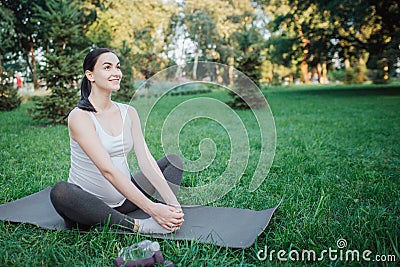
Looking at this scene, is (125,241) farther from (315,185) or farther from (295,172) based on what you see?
(295,172)

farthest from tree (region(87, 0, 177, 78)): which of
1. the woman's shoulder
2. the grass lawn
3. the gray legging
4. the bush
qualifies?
the gray legging

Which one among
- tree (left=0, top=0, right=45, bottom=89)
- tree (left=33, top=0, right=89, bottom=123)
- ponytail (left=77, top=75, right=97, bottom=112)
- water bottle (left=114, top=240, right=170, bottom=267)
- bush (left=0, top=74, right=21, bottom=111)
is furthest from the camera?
tree (left=0, top=0, right=45, bottom=89)

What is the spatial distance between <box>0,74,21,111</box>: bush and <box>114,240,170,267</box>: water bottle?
28.8 feet

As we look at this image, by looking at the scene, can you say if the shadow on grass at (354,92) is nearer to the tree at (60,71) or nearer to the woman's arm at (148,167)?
the tree at (60,71)

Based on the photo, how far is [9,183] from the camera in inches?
105

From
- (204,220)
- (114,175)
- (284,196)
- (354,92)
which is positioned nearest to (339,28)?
(354,92)

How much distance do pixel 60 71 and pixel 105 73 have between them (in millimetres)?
4561

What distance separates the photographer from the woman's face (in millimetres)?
1817

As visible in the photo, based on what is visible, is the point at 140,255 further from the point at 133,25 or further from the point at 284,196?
the point at 133,25

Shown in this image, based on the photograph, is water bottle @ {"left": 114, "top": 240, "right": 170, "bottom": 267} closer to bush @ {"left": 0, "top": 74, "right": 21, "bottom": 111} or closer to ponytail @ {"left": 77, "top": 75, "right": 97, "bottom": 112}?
ponytail @ {"left": 77, "top": 75, "right": 97, "bottom": 112}

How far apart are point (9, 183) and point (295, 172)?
2.37 metres

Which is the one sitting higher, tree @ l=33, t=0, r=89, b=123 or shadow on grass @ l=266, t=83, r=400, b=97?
tree @ l=33, t=0, r=89, b=123

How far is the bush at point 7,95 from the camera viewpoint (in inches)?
347

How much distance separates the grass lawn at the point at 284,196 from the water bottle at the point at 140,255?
3.0 inches
